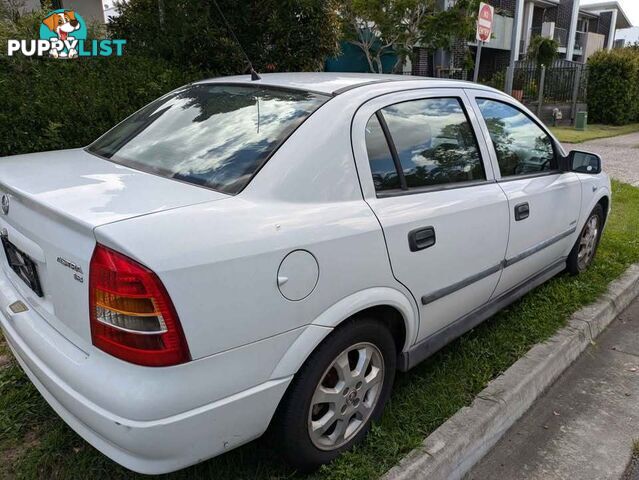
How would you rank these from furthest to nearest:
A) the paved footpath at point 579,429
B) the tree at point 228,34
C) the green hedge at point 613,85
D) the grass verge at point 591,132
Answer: the green hedge at point 613,85, the grass verge at point 591,132, the tree at point 228,34, the paved footpath at point 579,429

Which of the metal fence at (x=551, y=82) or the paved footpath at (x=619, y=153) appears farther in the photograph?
the metal fence at (x=551, y=82)

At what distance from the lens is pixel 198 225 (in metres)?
1.79

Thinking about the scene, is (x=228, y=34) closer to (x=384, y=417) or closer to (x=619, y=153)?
(x=384, y=417)

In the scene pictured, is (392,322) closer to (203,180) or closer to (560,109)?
(203,180)

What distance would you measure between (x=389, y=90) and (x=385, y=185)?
0.52 m

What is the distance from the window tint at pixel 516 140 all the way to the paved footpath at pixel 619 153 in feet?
19.9

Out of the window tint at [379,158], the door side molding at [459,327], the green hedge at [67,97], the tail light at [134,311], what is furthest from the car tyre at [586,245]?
the green hedge at [67,97]

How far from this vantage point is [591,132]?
696 inches

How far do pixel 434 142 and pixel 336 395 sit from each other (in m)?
1.41

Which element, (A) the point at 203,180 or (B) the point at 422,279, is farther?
(B) the point at 422,279

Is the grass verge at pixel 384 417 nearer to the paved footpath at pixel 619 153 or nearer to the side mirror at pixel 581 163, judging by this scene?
the side mirror at pixel 581 163

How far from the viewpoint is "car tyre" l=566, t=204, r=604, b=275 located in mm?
4320

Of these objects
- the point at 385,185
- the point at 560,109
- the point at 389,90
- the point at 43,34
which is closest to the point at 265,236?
the point at 385,185

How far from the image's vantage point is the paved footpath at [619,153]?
979 centimetres
